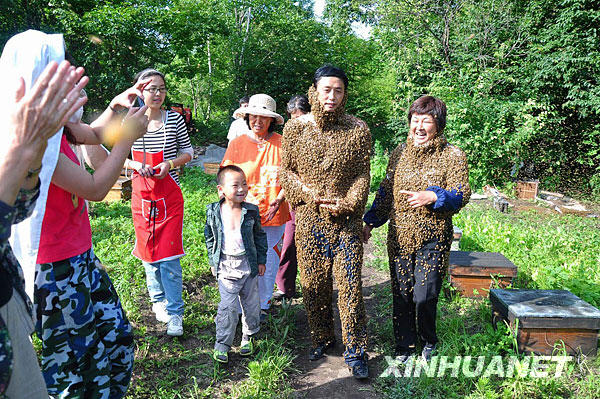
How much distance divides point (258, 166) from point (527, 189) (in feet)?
24.3

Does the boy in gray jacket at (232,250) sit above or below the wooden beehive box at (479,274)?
above

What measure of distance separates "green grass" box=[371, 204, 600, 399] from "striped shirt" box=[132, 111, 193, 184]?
2.35m

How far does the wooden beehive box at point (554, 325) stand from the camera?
3045 mm

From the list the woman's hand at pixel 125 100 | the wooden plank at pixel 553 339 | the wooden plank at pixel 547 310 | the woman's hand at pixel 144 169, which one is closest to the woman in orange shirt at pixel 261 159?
the woman's hand at pixel 144 169

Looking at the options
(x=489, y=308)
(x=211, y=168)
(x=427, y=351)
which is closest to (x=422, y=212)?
(x=427, y=351)

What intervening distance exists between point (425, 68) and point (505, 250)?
732 cm

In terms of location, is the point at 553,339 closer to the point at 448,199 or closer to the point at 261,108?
the point at 448,199

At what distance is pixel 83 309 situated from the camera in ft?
6.41

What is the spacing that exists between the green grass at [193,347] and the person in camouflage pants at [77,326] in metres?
0.77

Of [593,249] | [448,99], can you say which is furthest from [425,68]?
[593,249]

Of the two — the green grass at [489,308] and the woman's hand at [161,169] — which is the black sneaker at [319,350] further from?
the woman's hand at [161,169]

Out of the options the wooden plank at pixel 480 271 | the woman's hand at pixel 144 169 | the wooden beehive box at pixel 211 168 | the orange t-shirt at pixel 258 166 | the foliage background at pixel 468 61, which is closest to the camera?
the woman's hand at pixel 144 169

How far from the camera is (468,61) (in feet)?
33.7

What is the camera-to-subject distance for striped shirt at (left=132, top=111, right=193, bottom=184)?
3.30 metres
